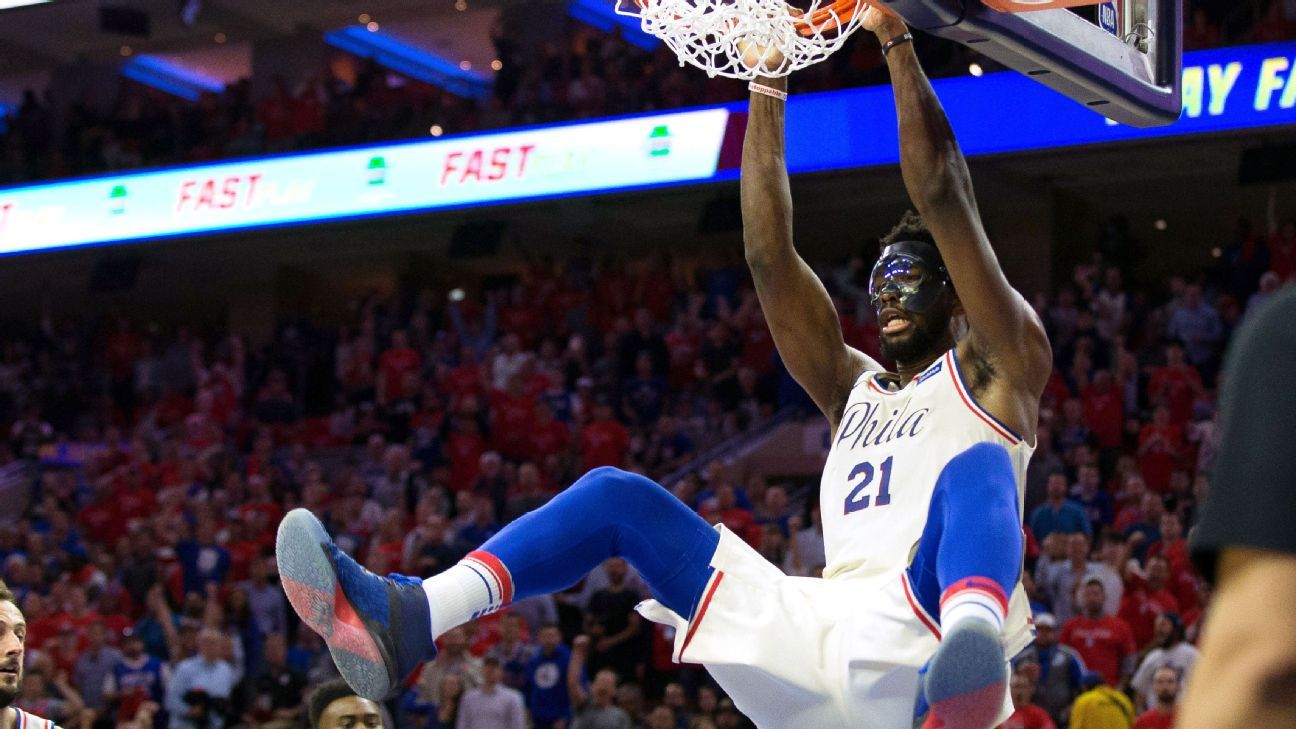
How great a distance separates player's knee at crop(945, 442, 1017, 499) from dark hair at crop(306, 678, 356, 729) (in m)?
2.37

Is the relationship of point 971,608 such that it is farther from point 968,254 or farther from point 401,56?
point 401,56

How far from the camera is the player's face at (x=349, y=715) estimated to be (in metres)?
4.93

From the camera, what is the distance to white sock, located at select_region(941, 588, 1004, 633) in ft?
10.1

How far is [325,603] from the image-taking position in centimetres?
327

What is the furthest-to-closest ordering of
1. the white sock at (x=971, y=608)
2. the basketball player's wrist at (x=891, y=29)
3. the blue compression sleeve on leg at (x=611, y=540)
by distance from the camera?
the basketball player's wrist at (x=891, y=29) → the blue compression sleeve on leg at (x=611, y=540) → the white sock at (x=971, y=608)

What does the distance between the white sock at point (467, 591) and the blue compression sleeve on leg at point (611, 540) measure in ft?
0.10

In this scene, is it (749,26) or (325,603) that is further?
(749,26)

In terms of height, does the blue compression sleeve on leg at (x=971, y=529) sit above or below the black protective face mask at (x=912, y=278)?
below

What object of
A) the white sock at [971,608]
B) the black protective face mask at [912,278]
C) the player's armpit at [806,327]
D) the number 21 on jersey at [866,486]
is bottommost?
the white sock at [971,608]

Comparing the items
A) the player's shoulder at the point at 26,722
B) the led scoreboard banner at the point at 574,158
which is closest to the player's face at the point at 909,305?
the player's shoulder at the point at 26,722

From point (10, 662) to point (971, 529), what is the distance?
261cm

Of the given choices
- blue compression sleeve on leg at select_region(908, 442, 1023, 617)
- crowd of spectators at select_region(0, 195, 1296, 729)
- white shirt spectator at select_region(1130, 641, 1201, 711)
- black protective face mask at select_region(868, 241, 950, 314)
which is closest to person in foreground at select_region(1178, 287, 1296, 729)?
blue compression sleeve on leg at select_region(908, 442, 1023, 617)

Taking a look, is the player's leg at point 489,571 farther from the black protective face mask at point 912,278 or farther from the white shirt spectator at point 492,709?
the white shirt spectator at point 492,709

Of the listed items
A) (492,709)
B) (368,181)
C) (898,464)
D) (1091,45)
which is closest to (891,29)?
(1091,45)
